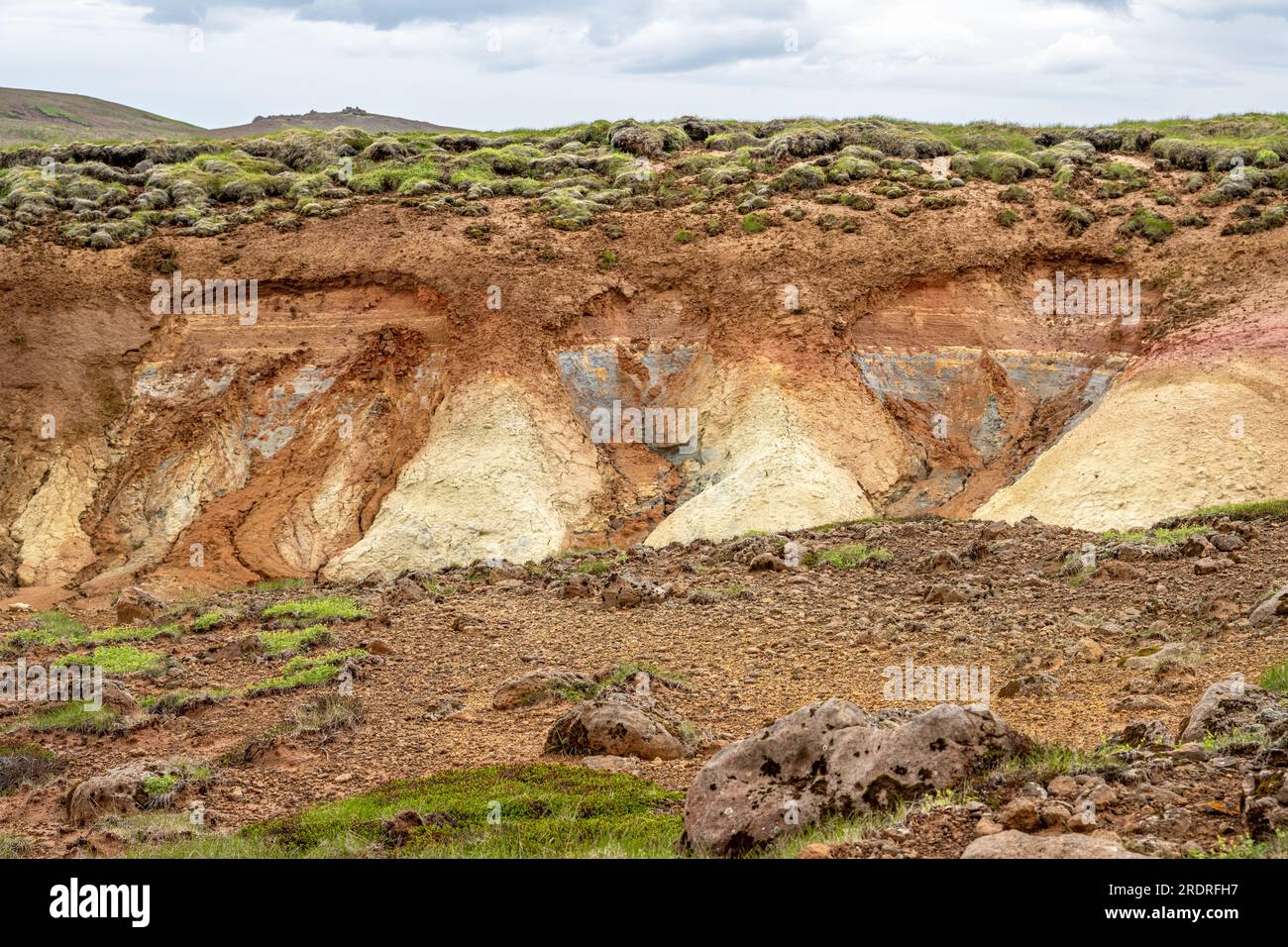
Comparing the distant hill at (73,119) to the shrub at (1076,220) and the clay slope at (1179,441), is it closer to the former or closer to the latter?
the shrub at (1076,220)

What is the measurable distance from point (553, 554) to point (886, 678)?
1143cm

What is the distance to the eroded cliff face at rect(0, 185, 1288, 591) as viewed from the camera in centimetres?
2480

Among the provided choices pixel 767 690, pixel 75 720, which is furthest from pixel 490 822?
pixel 75 720

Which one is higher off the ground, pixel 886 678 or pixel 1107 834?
pixel 1107 834

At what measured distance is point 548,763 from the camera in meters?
11.4

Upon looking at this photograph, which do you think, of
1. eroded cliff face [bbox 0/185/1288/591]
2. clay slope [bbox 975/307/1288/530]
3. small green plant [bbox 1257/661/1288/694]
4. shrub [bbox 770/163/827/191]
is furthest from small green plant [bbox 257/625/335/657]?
shrub [bbox 770/163/827/191]

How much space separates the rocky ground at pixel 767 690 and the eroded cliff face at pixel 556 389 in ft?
8.26

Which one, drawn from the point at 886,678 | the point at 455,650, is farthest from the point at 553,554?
the point at 886,678

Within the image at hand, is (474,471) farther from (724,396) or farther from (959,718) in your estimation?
(959,718)

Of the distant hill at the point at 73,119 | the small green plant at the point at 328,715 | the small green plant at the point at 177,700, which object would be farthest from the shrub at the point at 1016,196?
the distant hill at the point at 73,119

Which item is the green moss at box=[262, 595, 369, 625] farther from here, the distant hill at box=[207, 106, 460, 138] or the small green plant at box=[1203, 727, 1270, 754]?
the distant hill at box=[207, 106, 460, 138]

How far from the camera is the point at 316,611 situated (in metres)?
20.2

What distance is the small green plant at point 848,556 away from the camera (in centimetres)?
1986

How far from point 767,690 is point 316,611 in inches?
356
